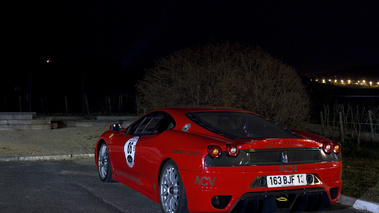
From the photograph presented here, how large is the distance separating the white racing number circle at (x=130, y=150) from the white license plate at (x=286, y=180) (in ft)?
6.98

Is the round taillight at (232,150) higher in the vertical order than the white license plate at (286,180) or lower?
higher

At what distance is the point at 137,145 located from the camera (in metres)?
5.66

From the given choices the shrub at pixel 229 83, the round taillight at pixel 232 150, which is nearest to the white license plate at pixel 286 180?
the round taillight at pixel 232 150

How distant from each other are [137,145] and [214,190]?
1760mm

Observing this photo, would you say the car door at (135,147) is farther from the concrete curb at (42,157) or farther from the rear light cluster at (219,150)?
the concrete curb at (42,157)

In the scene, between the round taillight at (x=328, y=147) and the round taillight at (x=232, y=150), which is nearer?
the round taillight at (x=232, y=150)

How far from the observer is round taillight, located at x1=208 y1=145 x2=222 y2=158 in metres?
4.25

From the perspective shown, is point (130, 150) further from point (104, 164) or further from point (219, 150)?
point (219, 150)

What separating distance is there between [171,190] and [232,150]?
95 cm

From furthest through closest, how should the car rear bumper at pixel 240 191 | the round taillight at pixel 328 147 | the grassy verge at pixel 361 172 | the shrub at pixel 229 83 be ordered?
the shrub at pixel 229 83 < the grassy verge at pixel 361 172 < the round taillight at pixel 328 147 < the car rear bumper at pixel 240 191

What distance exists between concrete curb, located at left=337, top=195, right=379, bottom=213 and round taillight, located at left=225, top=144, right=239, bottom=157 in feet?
7.55

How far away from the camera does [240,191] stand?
424 cm

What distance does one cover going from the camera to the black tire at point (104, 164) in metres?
6.98

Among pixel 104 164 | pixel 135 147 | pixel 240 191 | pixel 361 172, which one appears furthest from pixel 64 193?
pixel 361 172
